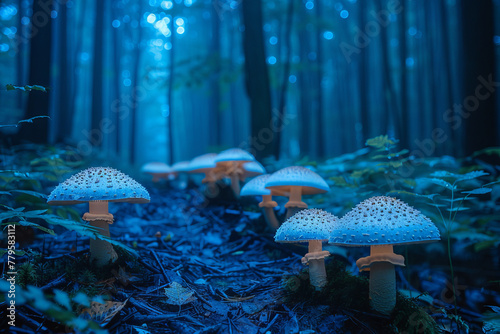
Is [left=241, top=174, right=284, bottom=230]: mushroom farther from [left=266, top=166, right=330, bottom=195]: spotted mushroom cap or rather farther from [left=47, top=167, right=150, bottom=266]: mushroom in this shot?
[left=47, top=167, right=150, bottom=266]: mushroom

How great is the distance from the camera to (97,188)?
8.11 ft

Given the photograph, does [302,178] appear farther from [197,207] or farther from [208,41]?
[208,41]

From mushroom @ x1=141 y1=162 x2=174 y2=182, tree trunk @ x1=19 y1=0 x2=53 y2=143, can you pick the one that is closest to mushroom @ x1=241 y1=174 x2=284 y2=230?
mushroom @ x1=141 y1=162 x2=174 y2=182

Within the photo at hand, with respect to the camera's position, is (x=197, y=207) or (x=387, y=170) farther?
(x=197, y=207)

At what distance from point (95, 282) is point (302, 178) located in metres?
2.19

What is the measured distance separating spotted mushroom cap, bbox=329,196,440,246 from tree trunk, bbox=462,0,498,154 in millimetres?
5655

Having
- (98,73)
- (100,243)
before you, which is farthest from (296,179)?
(98,73)

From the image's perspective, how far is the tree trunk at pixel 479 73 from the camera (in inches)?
253

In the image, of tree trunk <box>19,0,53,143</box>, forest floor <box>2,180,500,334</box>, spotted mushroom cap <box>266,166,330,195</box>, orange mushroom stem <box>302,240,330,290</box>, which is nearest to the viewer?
forest floor <box>2,180,500,334</box>

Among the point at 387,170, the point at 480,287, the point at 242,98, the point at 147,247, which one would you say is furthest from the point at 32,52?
the point at 242,98

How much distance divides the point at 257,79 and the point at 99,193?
5.60 meters

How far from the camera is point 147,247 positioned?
→ 363cm

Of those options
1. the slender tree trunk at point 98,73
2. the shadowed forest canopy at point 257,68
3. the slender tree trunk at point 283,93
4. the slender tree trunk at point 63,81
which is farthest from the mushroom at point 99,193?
the slender tree trunk at point 98,73

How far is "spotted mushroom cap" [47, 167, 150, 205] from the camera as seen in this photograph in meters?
2.43
